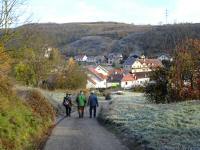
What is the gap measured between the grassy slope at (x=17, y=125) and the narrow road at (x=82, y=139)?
76 cm

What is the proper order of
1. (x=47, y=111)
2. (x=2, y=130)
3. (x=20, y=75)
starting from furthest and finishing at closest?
(x=20, y=75) < (x=47, y=111) < (x=2, y=130)

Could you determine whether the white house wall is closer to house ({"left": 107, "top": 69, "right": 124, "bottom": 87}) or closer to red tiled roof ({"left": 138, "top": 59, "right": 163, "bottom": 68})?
house ({"left": 107, "top": 69, "right": 124, "bottom": 87})

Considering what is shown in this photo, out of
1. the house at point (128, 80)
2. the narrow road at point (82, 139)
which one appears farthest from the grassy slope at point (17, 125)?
the house at point (128, 80)

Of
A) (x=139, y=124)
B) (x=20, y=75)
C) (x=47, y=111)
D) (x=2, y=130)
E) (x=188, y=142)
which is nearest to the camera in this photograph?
(x=188, y=142)

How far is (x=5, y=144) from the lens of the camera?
650 inches

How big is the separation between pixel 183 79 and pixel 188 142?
22172 mm

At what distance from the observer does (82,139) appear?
20922 mm

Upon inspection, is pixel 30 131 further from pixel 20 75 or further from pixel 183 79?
pixel 20 75

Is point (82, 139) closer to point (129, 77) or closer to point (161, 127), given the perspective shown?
point (161, 127)

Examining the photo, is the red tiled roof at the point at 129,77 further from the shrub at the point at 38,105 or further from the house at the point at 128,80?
the shrub at the point at 38,105

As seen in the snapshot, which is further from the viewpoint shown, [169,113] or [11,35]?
[169,113]

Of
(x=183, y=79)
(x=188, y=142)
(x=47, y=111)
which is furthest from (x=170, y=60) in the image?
(x=188, y=142)

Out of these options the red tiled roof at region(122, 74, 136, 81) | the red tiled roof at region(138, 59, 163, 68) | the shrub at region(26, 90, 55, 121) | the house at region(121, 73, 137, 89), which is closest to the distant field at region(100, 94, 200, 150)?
the shrub at region(26, 90, 55, 121)

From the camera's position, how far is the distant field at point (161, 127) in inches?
658
